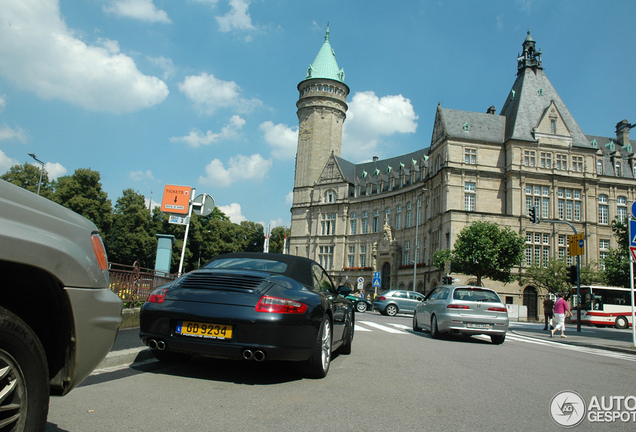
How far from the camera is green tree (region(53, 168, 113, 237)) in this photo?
56344mm

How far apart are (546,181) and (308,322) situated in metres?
49.9

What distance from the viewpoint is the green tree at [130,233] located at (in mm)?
61500

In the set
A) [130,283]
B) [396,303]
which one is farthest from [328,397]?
[396,303]

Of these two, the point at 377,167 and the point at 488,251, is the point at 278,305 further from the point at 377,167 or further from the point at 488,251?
the point at 377,167

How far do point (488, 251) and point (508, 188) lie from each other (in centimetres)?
1165

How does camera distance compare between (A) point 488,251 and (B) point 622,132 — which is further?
(B) point 622,132

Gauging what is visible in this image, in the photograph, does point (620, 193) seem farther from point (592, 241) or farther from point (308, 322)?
point (308, 322)

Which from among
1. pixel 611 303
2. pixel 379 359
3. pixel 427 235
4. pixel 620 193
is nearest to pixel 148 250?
pixel 427 235

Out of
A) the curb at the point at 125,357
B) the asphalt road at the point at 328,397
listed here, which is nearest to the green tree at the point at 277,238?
the asphalt road at the point at 328,397

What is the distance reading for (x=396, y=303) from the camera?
1174 inches

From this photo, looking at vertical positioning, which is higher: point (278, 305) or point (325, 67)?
point (325, 67)

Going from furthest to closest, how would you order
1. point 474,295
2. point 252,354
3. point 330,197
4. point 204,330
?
point 330,197 → point 474,295 → point 204,330 → point 252,354

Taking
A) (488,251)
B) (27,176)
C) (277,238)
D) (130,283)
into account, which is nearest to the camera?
(130,283)

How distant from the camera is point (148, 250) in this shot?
64688mm
